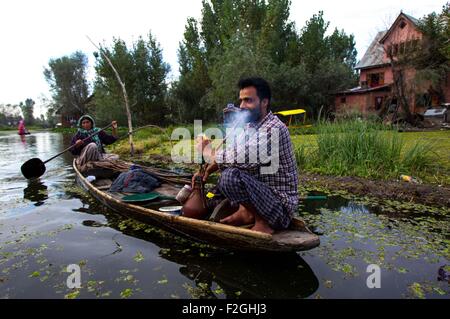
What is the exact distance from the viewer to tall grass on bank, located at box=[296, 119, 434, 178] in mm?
6234

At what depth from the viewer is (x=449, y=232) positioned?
385 centimetres

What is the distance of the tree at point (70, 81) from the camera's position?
39.9m

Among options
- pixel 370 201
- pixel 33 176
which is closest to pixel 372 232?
pixel 370 201

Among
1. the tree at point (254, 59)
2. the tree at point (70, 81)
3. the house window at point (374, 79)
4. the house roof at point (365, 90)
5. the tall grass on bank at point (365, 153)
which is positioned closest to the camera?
the tall grass on bank at point (365, 153)

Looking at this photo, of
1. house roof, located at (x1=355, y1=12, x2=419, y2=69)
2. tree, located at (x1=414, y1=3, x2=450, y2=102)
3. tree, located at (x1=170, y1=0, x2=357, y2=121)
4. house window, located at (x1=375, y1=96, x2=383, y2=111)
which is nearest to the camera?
tree, located at (x1=414, y1=3, x2=450, y2=102)

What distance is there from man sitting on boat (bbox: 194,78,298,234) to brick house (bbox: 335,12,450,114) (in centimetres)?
1597

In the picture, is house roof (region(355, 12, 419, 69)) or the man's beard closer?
the man's beard

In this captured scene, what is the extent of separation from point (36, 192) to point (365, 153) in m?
6.60

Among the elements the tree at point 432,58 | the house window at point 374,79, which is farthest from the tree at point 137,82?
the tree at point 432,58

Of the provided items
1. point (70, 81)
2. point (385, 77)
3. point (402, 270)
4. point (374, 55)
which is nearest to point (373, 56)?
→ point (374, 55)

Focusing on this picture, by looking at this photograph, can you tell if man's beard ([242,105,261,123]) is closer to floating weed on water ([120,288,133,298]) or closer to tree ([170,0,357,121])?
floating weed on water ([120,288,133,298])

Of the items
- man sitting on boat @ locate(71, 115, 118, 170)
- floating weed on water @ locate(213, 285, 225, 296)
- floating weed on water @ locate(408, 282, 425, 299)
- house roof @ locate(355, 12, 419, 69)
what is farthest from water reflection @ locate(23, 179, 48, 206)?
house roof @ locate(355, 12, 419, 69)

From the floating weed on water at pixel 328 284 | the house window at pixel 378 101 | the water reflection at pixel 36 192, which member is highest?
the house window at pixel 378 101

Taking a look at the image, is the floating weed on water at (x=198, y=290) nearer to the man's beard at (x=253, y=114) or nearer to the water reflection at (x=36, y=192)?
the man's beard at (x=253, y=114)
